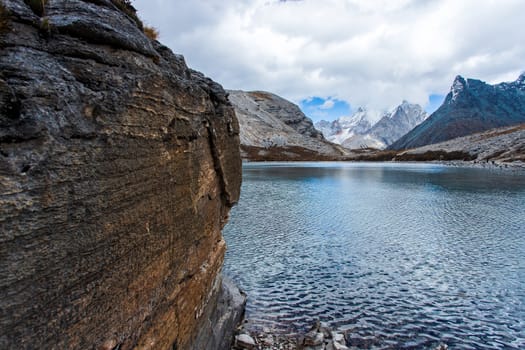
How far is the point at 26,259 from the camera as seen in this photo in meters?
4.52

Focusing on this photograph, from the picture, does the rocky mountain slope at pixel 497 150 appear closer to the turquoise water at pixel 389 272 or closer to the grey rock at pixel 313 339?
the turquoise water at pixel 389 272

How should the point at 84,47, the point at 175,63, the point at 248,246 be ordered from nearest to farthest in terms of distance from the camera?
1. the point at 84,47
2. the point at 175,63
3. the point at 248,246

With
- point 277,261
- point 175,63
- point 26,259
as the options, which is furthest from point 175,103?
point 277,261

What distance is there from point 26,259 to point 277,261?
62.3 ft

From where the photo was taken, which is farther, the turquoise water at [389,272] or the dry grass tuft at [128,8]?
the turquoise water at [389,272]

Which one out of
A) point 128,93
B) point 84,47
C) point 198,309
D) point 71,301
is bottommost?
point 198,309

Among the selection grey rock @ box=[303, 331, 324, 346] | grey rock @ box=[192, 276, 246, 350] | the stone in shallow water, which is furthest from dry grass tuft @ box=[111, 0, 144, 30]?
grey rock @ box=[303, 331, 324, 346]

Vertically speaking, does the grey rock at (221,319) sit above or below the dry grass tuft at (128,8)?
below

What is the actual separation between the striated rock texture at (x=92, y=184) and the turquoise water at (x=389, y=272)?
838 centimetres

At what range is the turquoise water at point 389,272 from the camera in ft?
46.4

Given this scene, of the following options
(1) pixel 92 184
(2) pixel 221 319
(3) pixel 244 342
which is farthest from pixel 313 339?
(1) pixel 92 184

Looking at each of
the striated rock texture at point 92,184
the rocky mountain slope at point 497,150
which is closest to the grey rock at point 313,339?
the striated rock texture at point 92,184

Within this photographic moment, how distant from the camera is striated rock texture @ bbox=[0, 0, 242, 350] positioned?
456cm

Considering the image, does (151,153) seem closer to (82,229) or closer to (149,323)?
(82,229)
